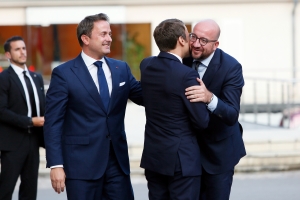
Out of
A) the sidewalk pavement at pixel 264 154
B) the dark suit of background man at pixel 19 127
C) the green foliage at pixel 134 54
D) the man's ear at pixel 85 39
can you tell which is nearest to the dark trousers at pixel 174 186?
the man's ear at pixel 85 39

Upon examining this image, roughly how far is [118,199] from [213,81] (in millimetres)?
1063

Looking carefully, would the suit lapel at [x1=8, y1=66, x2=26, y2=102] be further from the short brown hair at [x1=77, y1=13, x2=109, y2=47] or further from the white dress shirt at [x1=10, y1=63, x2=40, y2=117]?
the short brown hair at [x1=77, y1=13, x2=109, y2=47]

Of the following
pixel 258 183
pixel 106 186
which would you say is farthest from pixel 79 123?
pixel 258 183

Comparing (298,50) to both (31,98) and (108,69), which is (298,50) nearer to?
(31,98)

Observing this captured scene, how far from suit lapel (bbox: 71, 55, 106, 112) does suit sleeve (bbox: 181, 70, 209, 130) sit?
0.71 meters

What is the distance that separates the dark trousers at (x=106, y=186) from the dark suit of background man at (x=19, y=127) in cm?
165

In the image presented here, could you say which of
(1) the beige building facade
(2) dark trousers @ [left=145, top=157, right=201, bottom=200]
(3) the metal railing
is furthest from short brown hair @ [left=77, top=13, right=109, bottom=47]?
(1) the beige building facade

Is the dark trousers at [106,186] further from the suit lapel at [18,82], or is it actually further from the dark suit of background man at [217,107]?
the suit lapel at [18,82]

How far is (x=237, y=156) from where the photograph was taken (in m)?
4.66

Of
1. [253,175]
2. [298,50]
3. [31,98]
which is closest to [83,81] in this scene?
[31,98]

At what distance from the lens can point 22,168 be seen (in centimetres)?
638

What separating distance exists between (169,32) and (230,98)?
62 cm

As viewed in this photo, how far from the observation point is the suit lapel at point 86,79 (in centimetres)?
455

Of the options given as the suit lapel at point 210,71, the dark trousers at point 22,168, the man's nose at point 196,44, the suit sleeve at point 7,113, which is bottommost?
the dark trousers at point 22,168
